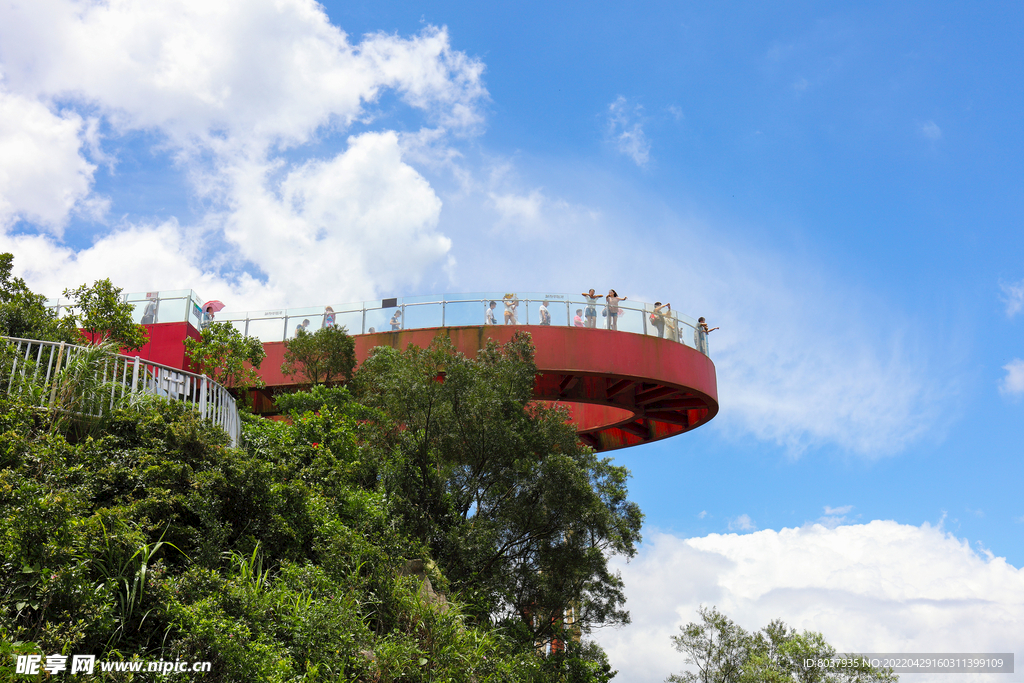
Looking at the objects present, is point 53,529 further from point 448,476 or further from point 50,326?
point 50,326

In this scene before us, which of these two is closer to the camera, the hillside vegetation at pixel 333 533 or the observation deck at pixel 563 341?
the hillside vegetation at pixel 333 533

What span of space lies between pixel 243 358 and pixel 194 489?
1037 cm

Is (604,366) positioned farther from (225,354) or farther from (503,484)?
(225,354)

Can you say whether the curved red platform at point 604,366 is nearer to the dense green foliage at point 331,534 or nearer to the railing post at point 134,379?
the dense green foliage at point 331,534

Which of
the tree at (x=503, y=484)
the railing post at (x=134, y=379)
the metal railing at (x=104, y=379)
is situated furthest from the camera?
the tree at (x=503, y=484)

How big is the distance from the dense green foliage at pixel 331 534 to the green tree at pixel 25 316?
4814mm

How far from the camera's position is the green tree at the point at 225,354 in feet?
67.5

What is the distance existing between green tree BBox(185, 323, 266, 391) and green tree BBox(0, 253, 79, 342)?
3107 mm

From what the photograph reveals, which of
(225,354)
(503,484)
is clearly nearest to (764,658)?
(503,484)

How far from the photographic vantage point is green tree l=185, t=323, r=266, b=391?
20578mm

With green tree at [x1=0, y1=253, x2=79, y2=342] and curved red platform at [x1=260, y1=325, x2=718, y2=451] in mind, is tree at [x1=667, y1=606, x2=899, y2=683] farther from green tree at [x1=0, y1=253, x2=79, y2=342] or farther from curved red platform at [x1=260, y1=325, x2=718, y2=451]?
green tree at [x1=0, y1=253, x2=79, y2=342]

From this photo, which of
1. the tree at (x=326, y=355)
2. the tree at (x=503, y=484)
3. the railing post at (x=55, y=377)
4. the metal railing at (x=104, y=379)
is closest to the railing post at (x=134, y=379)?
the metal railing at (x=104, y=379)

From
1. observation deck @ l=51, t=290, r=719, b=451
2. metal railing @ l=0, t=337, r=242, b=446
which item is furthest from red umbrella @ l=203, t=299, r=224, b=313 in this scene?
metal railing @ l=0, t=337, r=242, b=446

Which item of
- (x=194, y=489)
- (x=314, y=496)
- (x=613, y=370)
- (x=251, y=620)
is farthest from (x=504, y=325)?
(x=251, y=620)
